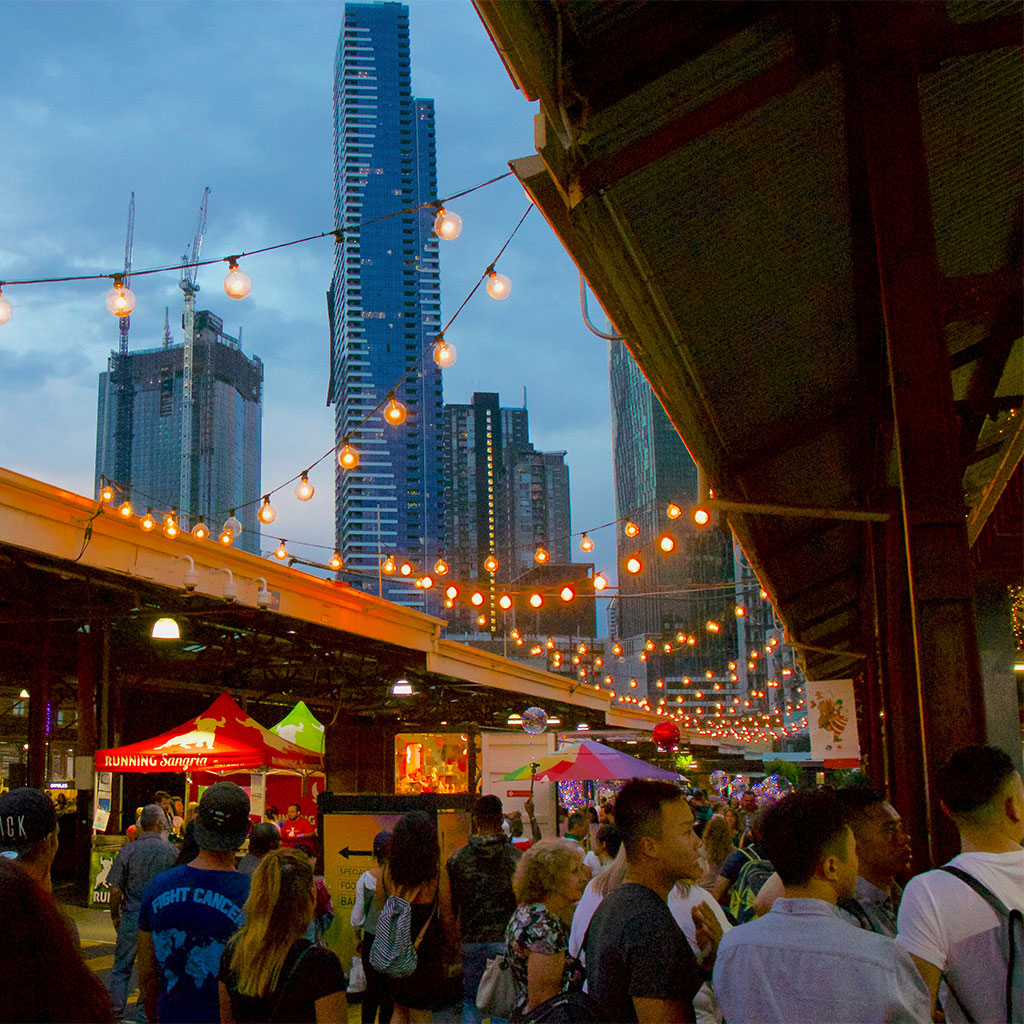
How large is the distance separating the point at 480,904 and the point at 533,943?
2675mm

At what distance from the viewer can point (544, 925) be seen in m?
4.47

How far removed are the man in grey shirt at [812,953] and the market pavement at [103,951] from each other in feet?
11.8

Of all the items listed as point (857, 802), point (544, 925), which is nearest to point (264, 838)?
point (544, 925)

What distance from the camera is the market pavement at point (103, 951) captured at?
20.7 feet

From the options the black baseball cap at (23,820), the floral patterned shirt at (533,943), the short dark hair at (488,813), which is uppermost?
the black baseball cap at (23,820)

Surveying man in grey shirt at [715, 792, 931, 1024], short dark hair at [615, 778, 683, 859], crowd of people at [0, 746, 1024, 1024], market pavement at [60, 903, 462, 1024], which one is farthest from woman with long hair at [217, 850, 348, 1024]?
→ market pavement at [60, 903, 462, 1024]

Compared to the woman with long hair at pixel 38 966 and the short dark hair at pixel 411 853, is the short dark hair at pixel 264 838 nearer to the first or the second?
the short dark hair at pixel 411 853

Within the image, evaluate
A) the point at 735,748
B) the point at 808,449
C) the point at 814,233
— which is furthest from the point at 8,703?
the point at 735,748

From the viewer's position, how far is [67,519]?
49.0 feet

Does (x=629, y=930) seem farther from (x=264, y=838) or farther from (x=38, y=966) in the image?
(x=264, y=838)

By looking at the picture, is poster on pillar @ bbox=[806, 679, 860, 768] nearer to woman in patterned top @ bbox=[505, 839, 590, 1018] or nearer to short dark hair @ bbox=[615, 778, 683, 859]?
woman in patterned top @ bbox=[505, 839, 590, 1018]

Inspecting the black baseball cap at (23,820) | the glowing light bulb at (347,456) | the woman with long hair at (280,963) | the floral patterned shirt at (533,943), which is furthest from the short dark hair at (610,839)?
the glowing light bulb at (347,456)

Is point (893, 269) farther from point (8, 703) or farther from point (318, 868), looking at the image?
point (8, 703)

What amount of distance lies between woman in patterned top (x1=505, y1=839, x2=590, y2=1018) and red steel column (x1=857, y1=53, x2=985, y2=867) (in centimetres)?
222
